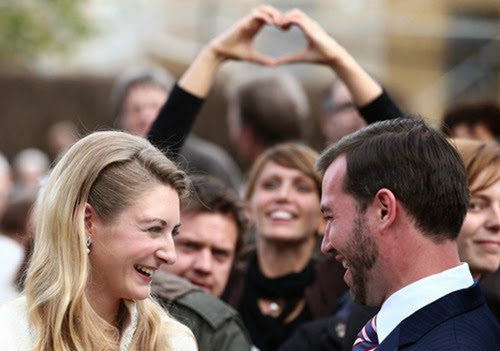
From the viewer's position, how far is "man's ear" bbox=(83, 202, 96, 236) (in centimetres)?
392

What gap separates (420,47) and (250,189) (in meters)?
14.1

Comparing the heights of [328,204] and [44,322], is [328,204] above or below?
above

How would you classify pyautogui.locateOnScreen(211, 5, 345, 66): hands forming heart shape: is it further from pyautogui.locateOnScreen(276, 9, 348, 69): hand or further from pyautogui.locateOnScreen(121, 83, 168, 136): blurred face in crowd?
pyautogui.locateOnScreen(121, 83, 168, 136): blurred face in crowd

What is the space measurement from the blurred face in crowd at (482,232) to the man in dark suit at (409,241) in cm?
117

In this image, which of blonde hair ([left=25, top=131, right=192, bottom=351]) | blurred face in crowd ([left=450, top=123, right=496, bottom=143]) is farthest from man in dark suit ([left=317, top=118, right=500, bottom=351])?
blurred face in crowd ([left=450, top=123, right=496, bottom=143])

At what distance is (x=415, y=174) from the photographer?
11.3 ft

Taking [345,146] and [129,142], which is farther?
[129,142]

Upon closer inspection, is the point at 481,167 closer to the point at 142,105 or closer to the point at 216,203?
the point at 216,203

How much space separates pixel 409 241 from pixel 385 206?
12cm

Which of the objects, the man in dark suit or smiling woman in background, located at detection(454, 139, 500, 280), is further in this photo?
smiling woman in background, located at detection(454, 139, 500, 280)

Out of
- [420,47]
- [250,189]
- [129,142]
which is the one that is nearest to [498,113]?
[250,189]

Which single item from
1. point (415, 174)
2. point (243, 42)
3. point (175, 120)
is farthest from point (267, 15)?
point (415, 174)

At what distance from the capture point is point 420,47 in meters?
19.7

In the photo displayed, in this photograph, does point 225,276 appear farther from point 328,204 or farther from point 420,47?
point 420,47
